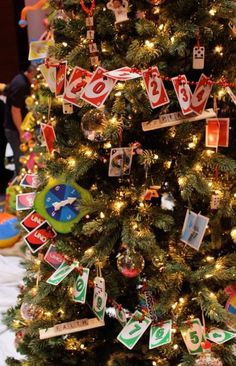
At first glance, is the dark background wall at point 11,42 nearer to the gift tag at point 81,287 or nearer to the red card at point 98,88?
the red card at point 98,88

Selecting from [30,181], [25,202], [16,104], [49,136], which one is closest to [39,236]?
[25,202]

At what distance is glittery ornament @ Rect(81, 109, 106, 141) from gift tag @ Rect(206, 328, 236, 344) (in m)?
0.79

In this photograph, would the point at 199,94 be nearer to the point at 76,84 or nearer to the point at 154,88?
the point at 154,88

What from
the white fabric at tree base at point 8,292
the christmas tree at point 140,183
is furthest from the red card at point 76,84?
the white fabric at tree base at point 8,292

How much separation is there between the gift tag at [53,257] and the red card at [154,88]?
66cm

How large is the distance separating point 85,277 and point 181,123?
0.63 meters

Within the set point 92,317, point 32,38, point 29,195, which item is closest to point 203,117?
point 29,195

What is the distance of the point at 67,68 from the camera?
1616 mm

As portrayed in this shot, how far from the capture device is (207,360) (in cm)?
152

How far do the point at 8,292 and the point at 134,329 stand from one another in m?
1.60

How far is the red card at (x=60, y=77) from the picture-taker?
1.59 m

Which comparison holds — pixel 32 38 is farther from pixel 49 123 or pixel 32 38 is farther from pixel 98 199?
pixel 98 199

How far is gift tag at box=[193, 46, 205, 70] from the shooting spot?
4.82 feet

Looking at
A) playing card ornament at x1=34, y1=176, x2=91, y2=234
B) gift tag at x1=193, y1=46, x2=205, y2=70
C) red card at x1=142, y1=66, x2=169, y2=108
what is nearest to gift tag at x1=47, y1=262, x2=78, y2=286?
playing card ornament at x1=34, y1=176, x2=91, y2=234
